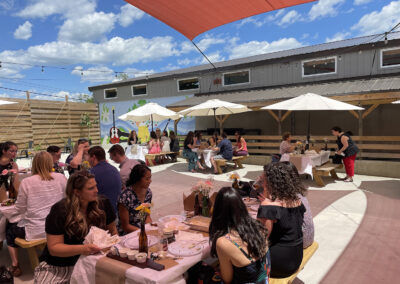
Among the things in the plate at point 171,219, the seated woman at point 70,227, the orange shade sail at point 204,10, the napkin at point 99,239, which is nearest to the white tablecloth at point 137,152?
the orange shade sail at point 204,10

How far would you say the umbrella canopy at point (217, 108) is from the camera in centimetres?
964

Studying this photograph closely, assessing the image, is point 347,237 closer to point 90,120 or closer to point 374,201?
point 374,201

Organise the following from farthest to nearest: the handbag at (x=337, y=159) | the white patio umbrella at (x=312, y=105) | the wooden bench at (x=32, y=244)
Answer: the handbag at (x=337, y=159) → the white patio umbrella at (x=312, y=105) → the wooden bench at (x=32, y=244)

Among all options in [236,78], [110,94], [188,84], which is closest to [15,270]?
[236,78]

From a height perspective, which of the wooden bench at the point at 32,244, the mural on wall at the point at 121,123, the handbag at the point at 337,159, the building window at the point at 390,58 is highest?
the building window at the point at 390,58

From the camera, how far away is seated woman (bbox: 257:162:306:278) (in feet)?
7.58

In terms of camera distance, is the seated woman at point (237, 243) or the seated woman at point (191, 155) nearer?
the seated woman at point (237, 243)

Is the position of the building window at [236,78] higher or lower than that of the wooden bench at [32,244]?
higher

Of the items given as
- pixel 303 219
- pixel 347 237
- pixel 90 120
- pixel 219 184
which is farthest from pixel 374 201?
pixel 90 120

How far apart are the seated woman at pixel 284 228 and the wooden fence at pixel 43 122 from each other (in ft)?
51.6

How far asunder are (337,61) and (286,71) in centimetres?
236

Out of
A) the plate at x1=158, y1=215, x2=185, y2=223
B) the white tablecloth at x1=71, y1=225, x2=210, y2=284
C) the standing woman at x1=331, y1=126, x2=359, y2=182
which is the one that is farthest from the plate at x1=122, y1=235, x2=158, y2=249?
the standing woman at x1=331, y1=126, x2=359, y2=182

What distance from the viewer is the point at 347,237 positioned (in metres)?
4.17

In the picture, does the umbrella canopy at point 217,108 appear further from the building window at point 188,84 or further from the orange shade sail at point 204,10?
the building window at point 188,84
